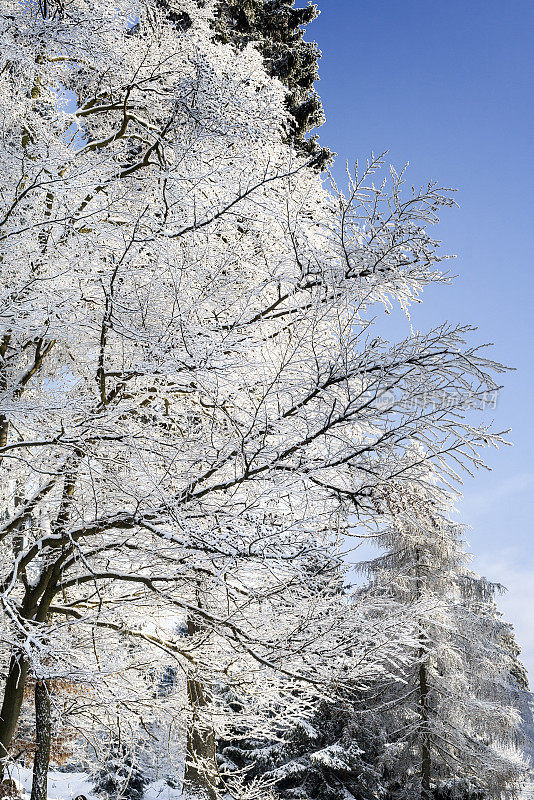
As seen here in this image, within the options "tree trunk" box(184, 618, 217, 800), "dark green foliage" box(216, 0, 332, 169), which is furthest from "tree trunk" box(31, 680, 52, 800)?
"dark green foliage" box(216, 0, 332, 169)

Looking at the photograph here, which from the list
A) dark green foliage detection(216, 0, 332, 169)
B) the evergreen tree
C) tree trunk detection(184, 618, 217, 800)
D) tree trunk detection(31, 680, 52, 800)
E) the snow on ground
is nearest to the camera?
tree trunk detection(31, 680, 52, 800)

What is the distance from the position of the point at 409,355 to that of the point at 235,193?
2286 mm

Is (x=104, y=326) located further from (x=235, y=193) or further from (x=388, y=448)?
(x=388, y=448)

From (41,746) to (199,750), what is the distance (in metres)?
5.45

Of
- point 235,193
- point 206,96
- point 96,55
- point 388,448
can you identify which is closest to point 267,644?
point 388,448

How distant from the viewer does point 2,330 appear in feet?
14.4

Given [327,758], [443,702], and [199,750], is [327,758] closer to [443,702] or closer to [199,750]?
[443,702]

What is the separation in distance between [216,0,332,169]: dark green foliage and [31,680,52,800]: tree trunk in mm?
10152

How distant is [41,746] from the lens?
5.97 metres

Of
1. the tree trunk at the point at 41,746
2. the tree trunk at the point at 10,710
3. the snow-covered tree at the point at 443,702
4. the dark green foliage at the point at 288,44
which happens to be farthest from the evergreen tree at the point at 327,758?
the dark green foliage at the point at 288,44

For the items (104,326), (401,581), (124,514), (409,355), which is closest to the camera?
(409,355)

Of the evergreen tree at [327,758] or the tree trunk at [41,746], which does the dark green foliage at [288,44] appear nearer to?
the tree trunk at [41,746]

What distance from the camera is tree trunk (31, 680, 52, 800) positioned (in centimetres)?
577

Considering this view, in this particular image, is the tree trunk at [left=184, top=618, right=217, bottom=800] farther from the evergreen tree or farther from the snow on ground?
the evergreen tree
